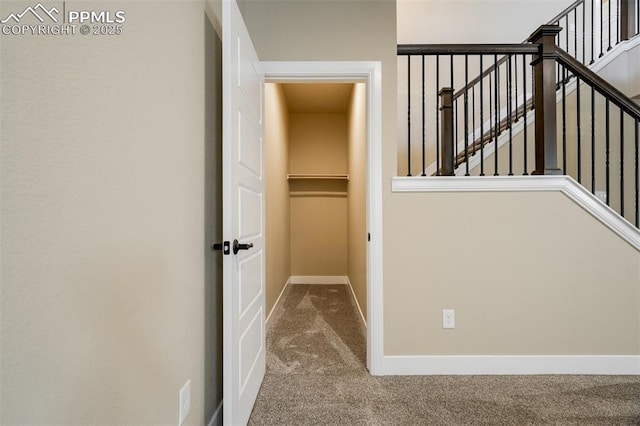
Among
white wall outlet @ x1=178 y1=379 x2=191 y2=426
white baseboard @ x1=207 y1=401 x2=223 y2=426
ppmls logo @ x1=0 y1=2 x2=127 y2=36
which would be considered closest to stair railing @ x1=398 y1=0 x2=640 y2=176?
white baseboard @ x1=207 y1=401 x2=223 y2=426

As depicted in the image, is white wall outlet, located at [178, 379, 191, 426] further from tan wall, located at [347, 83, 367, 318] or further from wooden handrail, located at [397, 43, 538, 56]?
wooden handrail, located at [397, 43, 538, 56]

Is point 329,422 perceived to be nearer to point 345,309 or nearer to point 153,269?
point 153,269

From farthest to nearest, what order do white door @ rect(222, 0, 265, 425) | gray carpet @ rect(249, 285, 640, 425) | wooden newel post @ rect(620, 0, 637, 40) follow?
wooden newel post @ rect(620, 0, 637, 40) → gray carpet @ rect(249, 285, 640, 425) → white door @ rect(222, 0, 265, 425)

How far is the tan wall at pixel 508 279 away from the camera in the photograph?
224cm

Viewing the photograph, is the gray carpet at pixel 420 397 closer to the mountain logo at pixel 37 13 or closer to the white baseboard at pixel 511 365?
the white baseboard at pixel 511 365

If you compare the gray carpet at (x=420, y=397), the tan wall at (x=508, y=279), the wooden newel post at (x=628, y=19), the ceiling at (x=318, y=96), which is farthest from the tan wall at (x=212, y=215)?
the wooden newel post at (x=628, y=19)

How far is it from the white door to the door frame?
0.27 m

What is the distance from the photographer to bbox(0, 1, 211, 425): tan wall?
2.02ft

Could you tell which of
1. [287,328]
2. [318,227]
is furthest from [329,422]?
[318,227]

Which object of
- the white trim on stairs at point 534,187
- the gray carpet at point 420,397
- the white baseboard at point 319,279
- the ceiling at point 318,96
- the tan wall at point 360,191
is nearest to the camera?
the gray carpet at point 420,397

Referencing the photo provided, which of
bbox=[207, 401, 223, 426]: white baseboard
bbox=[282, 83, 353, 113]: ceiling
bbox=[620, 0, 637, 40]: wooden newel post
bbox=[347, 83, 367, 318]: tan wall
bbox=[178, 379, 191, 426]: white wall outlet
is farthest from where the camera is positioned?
bbox=[282, 83, 353, 113]: ceiling

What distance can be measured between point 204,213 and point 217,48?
34.1 inches

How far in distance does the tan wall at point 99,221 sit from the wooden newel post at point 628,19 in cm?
497

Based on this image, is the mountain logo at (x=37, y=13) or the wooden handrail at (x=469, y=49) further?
the wooden handrail at (x=469, y=49)
